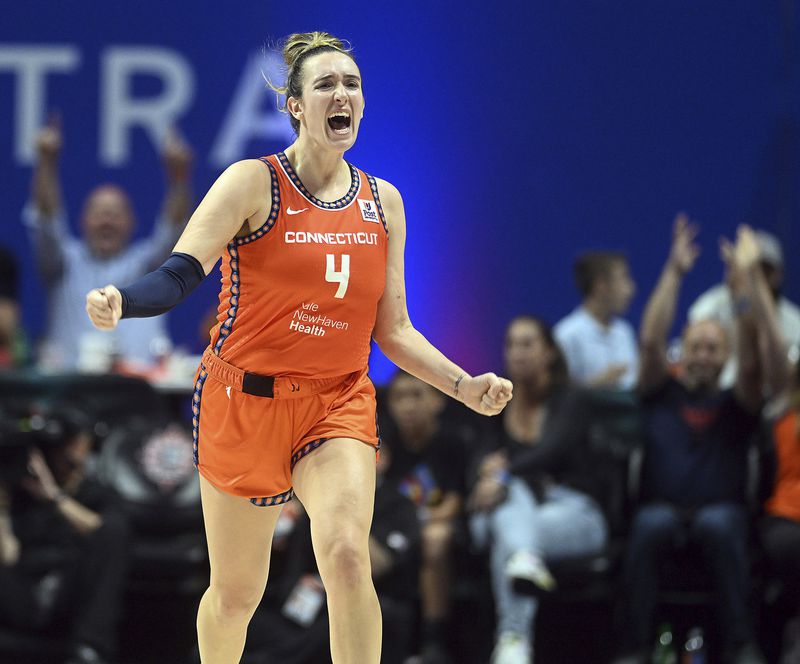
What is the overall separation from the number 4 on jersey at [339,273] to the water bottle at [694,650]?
2865 millimetres

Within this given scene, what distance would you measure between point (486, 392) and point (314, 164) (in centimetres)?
78

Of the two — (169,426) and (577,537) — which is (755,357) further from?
(169,426)

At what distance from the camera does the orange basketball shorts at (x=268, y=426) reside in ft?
11.2

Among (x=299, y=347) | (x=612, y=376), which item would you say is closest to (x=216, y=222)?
(x=299, y=347)

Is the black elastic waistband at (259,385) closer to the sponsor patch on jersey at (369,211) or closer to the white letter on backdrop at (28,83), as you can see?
the sponsor patch on jersey at (369,211)

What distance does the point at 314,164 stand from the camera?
3.50 metres

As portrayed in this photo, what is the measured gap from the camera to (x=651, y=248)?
8109 mm

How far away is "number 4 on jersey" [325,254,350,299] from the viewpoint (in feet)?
11.1

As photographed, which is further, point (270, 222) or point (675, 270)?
point (675, 270)

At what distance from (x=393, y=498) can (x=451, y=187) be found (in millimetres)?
3129

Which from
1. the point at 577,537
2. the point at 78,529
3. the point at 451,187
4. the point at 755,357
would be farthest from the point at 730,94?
the point at 78,529

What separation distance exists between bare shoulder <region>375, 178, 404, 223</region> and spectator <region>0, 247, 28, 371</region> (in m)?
3.40

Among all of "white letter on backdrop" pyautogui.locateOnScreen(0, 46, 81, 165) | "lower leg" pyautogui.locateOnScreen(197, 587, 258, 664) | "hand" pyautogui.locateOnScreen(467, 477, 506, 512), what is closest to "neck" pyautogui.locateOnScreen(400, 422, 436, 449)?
"hand" pyautogui.locateOnScreen(467, 477, 506, 512)

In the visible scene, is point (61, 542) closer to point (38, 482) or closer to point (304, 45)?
point (38, 482)
